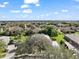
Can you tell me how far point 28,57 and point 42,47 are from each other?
17.7ft

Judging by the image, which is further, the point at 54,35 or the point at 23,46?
the point at 54,35

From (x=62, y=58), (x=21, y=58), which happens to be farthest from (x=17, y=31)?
(x=62, y=58)

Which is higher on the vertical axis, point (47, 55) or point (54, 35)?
point (47, 55)

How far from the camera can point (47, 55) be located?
17641mm

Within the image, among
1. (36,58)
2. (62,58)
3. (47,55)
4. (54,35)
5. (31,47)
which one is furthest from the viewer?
(54,35)

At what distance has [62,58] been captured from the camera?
53.3 feet

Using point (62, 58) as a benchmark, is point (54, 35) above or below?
below

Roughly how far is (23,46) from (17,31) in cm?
3951

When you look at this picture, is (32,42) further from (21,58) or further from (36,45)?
(21,58)

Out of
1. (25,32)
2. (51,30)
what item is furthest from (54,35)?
(25,32)

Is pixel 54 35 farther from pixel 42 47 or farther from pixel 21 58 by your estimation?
pixel 21 58

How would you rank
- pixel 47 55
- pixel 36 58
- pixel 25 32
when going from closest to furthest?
1. pixel 47 55
2. pixel 36 58
3. pixel 25 32

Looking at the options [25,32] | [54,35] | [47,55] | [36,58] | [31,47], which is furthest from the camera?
[25,32]

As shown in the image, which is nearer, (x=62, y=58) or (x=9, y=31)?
(x=62, y=58)
